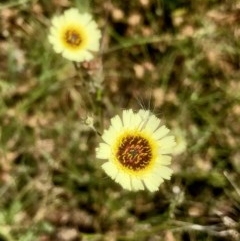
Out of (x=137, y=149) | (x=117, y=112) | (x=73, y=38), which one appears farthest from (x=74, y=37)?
(x=137, y=149)

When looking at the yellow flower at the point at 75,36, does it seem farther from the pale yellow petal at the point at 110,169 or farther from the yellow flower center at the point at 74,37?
the pale yellow petal at the point at 110,169

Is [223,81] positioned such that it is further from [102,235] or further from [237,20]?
[102,235]

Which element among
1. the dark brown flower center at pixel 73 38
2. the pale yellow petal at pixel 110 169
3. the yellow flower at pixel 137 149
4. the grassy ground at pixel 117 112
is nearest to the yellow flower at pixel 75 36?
the dark brown flower center at pixel 73 38

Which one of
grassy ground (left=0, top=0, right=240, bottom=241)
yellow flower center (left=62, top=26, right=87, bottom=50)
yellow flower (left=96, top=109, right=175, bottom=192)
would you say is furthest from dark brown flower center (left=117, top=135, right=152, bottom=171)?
yellow flower center (left=62, top=26, right=87, bottom=50)

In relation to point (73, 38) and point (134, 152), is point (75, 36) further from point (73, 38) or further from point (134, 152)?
point (134, 152)

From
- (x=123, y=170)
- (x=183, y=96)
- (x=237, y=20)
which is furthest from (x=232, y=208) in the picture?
(x=237, y=20)

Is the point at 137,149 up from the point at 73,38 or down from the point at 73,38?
down
